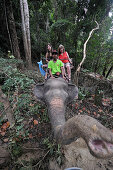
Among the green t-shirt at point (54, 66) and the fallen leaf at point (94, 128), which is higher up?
the fallen leaf at point (94, 128)

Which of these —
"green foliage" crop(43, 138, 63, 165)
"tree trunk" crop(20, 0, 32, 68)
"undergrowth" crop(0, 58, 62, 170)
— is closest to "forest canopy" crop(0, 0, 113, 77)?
"tree trunk" crop(20, 0, 32, 68)

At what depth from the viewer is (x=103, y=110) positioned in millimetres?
4215

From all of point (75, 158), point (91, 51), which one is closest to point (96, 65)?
point (91, 51)

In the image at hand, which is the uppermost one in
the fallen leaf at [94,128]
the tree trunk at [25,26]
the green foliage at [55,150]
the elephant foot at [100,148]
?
the tree trunk at [25,26]

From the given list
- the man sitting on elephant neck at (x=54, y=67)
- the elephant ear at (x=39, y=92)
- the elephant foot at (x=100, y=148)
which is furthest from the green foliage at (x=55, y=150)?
the man sitting on elephant neck at (x=54, y=67)

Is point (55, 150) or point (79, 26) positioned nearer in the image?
point (55, 150)

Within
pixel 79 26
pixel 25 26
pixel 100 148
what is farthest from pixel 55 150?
pixel 79 26

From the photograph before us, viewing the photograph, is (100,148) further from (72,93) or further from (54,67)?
(54,67)

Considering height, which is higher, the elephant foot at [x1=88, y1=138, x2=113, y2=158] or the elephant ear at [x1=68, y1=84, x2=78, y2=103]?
the elephant foot at [x1=88, y1=138, x2=113, y2=158]

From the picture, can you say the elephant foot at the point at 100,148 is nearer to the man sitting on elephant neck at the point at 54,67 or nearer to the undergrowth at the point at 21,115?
the undergrowth at the point at 21,115

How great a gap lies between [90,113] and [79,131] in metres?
3.33

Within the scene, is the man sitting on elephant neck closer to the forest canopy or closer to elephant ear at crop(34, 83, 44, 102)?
elephant ear at crop(34, 83, 44, 102)

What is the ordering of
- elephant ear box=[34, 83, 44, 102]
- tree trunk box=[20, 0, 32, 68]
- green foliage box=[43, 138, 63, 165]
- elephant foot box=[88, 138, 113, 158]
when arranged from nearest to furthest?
elephant foot box=[88, 138, 113, 158]
green foliage box=[43, 138, 63, 165]
elephant ear box=[34, 83, 44, 102]
tree trunk box=[20, 0, 32, 68]

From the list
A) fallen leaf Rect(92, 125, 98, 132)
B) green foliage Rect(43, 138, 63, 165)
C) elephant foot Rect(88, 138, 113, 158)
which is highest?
fallen leaf Rect(92, 125, 98, 132)
